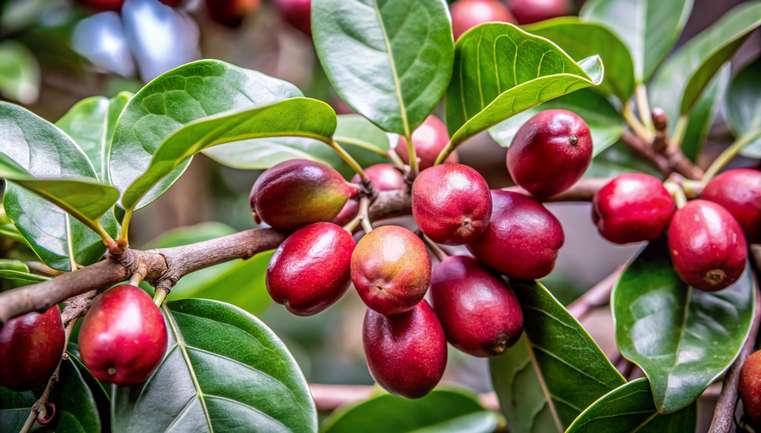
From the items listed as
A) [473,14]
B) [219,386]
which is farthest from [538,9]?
[219,386]

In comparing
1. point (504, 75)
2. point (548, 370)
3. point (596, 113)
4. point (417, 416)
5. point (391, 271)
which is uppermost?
point (504, 75)

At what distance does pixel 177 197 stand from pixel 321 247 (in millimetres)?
1395

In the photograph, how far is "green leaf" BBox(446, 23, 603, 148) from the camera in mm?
684

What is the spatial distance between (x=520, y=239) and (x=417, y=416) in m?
0.68

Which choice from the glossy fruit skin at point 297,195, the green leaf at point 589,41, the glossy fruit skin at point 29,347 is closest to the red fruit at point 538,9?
the green leaf at point 589,41

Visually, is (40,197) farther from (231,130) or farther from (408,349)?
(408,349)

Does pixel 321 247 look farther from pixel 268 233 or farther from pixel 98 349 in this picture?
pixel 98 349

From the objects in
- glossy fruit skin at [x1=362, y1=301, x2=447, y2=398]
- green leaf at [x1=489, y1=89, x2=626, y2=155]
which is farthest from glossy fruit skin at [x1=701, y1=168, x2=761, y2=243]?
glossy fruit skin at [x1=362, y1=301, x2=447, y2=398]

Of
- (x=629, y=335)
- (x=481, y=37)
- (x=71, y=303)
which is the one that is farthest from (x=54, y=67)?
(x=629, y=335)

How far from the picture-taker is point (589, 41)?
110cm

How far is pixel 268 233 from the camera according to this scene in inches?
31.8

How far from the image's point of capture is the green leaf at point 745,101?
125 cm

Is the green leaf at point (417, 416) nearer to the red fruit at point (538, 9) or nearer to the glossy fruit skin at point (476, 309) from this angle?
the glossy fruit skin at point (476, 309)

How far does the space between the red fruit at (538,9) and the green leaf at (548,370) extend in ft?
2.50
